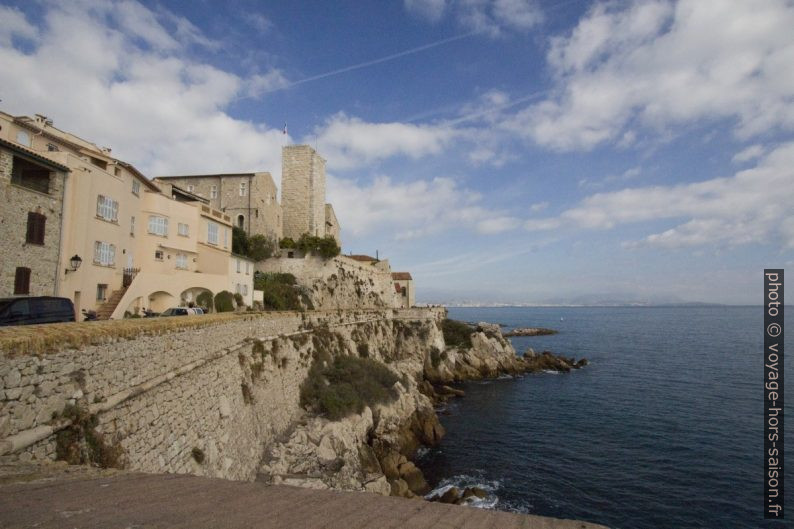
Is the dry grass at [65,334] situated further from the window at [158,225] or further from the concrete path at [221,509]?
the window at [158,225]

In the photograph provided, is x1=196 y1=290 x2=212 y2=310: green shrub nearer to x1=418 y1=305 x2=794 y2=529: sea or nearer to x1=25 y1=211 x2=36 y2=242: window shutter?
x1=25 y1=211 x2=36 y2=242: window shutter

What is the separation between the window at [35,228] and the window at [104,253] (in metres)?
3.41

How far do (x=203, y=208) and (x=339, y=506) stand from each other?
99.9 feet

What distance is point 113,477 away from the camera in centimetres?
467

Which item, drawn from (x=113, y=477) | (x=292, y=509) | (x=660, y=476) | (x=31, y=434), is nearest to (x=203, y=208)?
(x=31, y=434)

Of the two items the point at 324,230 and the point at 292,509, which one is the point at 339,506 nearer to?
the point at 292,509

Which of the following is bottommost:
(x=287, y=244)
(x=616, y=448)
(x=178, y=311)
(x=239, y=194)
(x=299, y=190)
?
(x=616, y=448)

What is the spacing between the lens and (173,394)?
1117 centimetres

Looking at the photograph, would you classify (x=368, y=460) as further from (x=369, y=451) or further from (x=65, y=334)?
(x=65, y=334)

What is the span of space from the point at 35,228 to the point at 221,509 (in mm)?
18240

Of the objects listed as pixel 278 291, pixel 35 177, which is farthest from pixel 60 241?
pixel 278 291

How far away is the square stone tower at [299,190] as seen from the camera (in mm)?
47781

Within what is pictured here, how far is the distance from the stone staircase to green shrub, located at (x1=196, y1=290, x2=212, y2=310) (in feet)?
16.6

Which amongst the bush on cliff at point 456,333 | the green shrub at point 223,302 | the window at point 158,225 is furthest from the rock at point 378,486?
the bush on cliff at point 456,333
